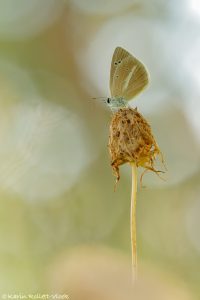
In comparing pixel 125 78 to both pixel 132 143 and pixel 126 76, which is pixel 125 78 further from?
pixel 132 143

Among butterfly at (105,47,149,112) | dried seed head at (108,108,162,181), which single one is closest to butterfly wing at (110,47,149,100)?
butterfly at (105,47,149,112)

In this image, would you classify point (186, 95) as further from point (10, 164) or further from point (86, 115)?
point (10, 164)

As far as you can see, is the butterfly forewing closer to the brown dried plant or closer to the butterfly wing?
the butterfly wing

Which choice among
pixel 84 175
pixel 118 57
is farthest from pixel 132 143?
pixel 84 175

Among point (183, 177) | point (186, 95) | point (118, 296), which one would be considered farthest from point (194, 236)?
point (118, 296)

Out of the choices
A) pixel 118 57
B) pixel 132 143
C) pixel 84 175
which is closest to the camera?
pixel 132 143

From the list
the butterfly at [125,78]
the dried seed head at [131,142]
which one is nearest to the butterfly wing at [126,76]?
the butterfly at [125,78]

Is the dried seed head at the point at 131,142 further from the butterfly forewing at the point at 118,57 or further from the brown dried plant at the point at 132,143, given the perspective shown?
the butterfly forewing at the point at 118,57
